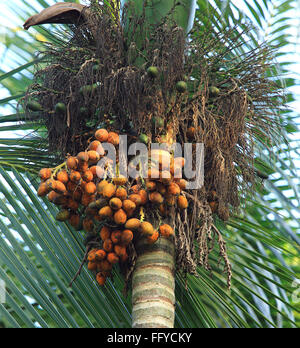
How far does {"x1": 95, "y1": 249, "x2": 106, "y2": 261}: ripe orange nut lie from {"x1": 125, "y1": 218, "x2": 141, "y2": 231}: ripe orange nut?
149mm

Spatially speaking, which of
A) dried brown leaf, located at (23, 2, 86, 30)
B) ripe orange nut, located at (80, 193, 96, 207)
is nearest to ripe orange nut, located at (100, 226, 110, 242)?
ripe orange nut, located at (80, 193, 96, 207)

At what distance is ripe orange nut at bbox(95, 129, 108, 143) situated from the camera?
6.53 ft

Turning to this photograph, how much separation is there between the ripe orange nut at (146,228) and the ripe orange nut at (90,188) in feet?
0.70

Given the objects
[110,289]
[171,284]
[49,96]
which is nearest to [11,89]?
[49,96]

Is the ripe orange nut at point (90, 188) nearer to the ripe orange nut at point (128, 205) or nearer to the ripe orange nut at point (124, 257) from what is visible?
the ripe orange nut at point (128, 205)

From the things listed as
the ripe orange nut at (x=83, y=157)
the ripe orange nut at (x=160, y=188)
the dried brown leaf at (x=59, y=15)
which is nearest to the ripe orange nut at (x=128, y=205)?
the ripe orange nut at (x=160, y=188)

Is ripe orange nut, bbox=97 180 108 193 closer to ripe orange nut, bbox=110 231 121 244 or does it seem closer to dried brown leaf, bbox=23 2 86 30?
ripe orange nut, bbox=110 231 121 244

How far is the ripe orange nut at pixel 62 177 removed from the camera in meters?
1.91

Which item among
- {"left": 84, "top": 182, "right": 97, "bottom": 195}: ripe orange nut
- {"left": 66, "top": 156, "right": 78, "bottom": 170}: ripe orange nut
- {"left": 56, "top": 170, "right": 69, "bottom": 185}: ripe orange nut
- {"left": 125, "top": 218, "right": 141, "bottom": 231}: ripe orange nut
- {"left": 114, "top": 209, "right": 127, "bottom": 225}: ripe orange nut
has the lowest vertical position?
{"left": 125, "top": 218, "right": 141, "bottom": 231}: ripe orange nut

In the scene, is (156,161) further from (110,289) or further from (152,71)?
(110,289)

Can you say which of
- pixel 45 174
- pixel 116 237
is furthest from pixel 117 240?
pixel 45 174

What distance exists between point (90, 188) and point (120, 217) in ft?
0.54

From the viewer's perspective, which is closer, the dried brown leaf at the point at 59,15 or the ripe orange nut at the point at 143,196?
the ripe orange nut at the point at 143,196

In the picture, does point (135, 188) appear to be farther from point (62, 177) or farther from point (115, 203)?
point (62, 177)
